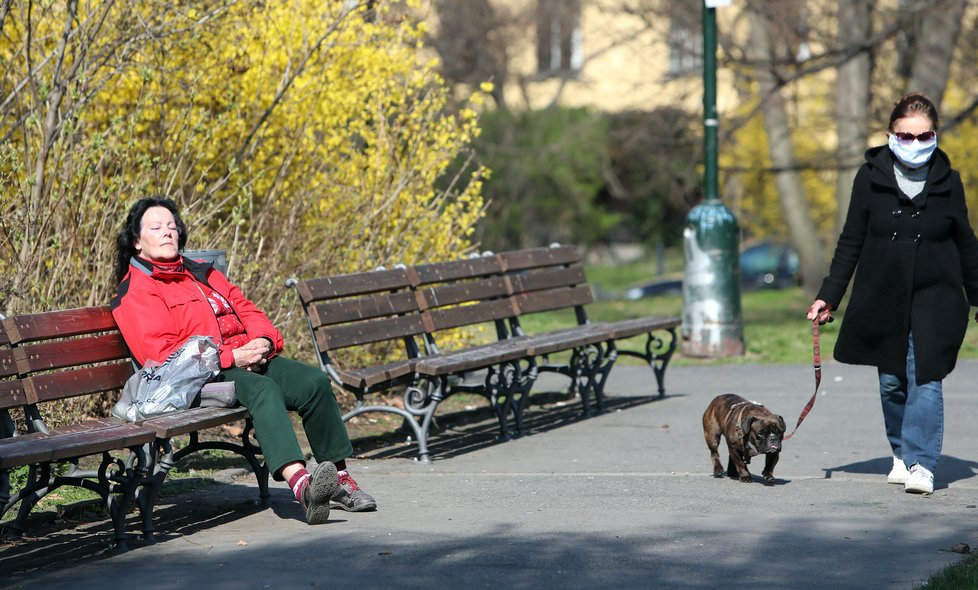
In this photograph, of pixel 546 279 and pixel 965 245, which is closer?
pixel 965 245

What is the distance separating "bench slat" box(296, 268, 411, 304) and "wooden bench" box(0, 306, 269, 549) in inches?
58.2

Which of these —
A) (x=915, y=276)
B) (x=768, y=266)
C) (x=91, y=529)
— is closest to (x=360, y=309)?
(x=91, y=529)

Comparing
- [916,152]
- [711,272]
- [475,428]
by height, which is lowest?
[475,428]

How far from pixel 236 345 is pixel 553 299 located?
3621mm

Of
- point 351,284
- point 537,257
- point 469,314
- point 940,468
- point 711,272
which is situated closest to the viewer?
point 940,468

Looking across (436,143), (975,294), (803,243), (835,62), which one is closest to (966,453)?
(975,294)

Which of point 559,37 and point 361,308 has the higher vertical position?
point 559,37

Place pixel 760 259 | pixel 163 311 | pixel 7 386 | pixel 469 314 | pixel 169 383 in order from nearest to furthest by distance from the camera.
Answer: pixel 7 386
pixel 169 383
pixel 163 311
pixel 469 314
pixel 760 259

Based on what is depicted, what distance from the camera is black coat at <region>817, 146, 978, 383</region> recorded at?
646 cm

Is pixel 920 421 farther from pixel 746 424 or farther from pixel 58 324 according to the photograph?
pixel 58 324

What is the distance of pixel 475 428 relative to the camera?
8797 mm

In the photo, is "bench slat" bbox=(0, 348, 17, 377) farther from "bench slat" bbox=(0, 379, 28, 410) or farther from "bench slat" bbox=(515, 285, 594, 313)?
"bench slat" bbox=(515, 285, 594, 313)

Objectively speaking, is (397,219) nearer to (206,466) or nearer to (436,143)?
(436,143)

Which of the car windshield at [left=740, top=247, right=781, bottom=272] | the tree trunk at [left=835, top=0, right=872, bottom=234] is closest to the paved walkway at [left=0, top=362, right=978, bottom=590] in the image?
the tree trunk at [left=835, top=0, right=872, bottom=234]
